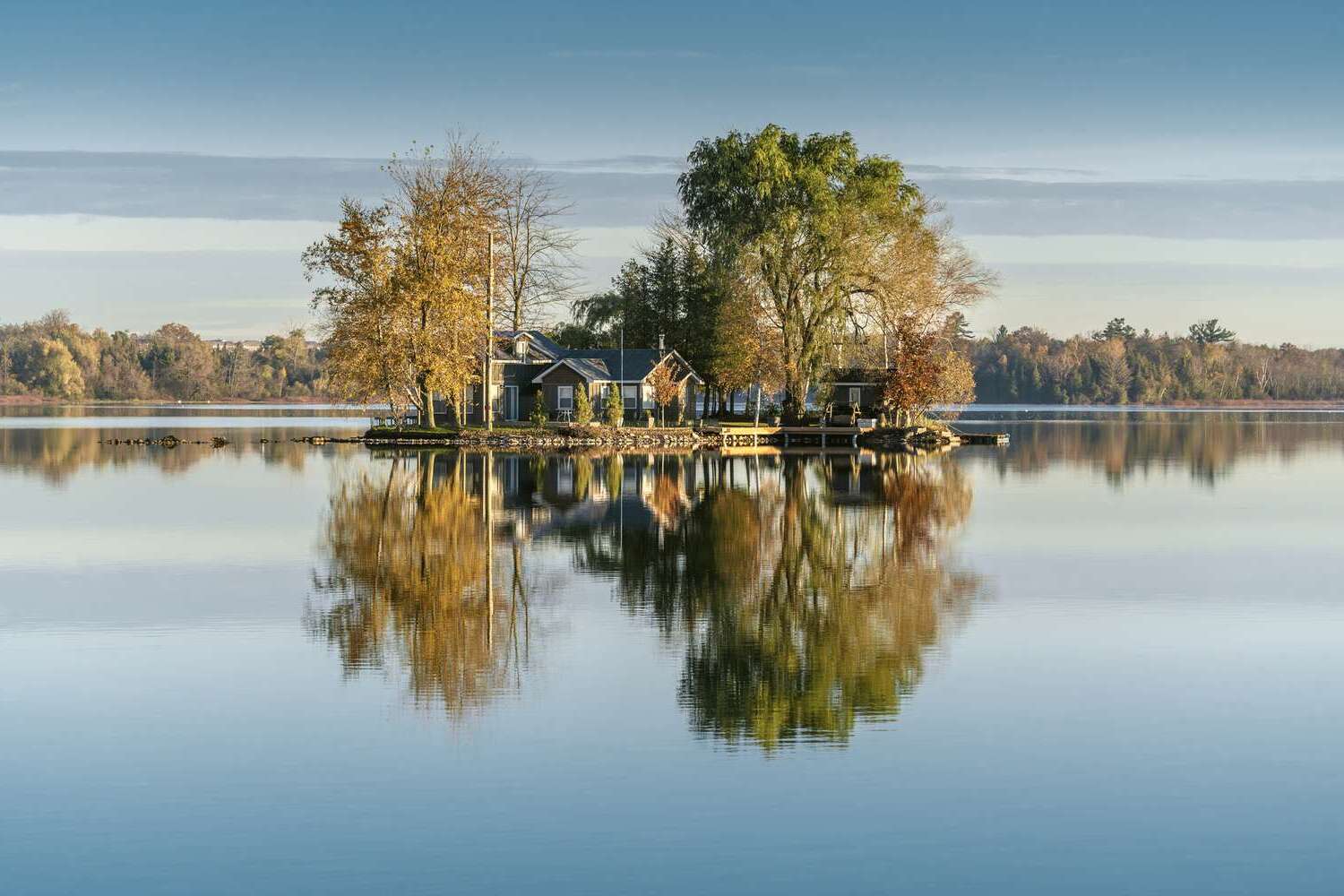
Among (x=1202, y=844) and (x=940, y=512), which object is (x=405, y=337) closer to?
(x=940, y=512)

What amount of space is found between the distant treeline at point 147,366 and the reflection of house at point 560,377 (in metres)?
90.3

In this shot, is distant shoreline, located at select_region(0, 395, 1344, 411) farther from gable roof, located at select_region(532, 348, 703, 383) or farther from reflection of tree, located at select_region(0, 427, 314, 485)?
gable roof, located at select_region(532, 348, 703, 383)

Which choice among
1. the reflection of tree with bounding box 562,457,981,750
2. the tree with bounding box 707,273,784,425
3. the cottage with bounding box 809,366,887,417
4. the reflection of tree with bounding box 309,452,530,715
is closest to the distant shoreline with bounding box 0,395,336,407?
the tree with bounding box 707,273,784,425

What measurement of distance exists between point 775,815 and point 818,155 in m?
60.3

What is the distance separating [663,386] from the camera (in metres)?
70.2

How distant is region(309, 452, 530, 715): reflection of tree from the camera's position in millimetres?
13406

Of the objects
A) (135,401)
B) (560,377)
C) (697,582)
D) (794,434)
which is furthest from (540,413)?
(135,401)

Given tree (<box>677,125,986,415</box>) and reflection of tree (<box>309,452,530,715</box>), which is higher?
tree (<box>677,125,986,415</box>)

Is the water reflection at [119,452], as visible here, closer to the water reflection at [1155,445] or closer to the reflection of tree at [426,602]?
the reflection of tree at [426,602]

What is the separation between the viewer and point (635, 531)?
2584 centimetres

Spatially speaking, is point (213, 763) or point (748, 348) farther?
point (748, 348)

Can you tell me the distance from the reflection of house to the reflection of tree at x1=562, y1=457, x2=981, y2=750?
124ft

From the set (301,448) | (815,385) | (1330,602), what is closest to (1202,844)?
(1330,602)

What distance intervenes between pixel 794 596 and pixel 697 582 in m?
1.72
